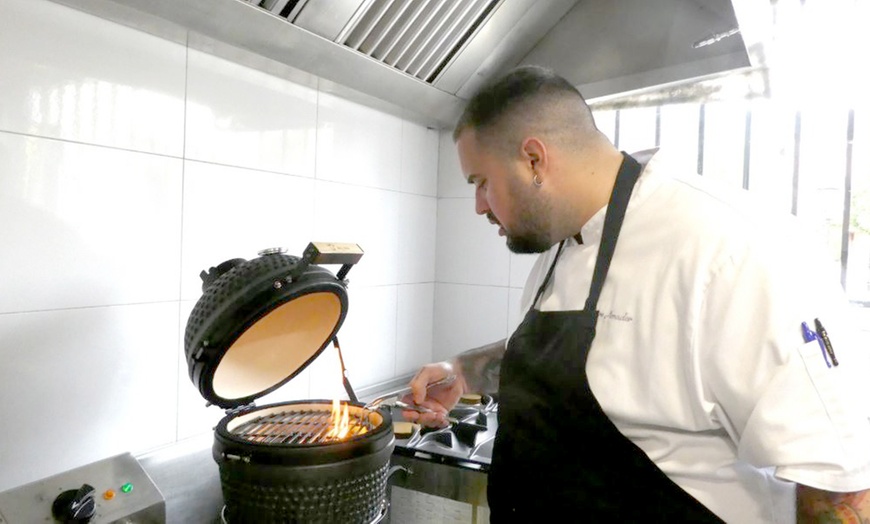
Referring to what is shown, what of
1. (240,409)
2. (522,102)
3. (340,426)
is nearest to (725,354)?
(522,102)

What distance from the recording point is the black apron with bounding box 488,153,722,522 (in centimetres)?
89

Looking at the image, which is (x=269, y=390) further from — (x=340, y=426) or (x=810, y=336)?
(x=810, y=336)

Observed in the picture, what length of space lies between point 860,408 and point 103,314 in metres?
1.28

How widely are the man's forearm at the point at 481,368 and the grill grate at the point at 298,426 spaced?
34 centimetres

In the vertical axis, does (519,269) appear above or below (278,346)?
above

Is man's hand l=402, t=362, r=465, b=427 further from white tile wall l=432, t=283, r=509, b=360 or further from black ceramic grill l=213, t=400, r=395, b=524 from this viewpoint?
white tile wall l=432, t=283, r=509, b=360

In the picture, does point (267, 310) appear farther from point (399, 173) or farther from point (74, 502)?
point (399, 173)

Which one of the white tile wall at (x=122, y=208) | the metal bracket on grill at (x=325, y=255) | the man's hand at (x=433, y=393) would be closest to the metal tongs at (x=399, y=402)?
the man's hand at (x=433, y=393)

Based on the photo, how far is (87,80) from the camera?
45.2 inches

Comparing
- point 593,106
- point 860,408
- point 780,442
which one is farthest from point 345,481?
point 593,106

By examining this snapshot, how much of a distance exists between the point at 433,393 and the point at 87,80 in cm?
95

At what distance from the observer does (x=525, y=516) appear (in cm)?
103

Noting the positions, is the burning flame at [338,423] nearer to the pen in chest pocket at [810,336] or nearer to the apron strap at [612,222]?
the apron strap at [612,222]

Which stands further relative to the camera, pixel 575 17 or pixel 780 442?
pixel 575 17
